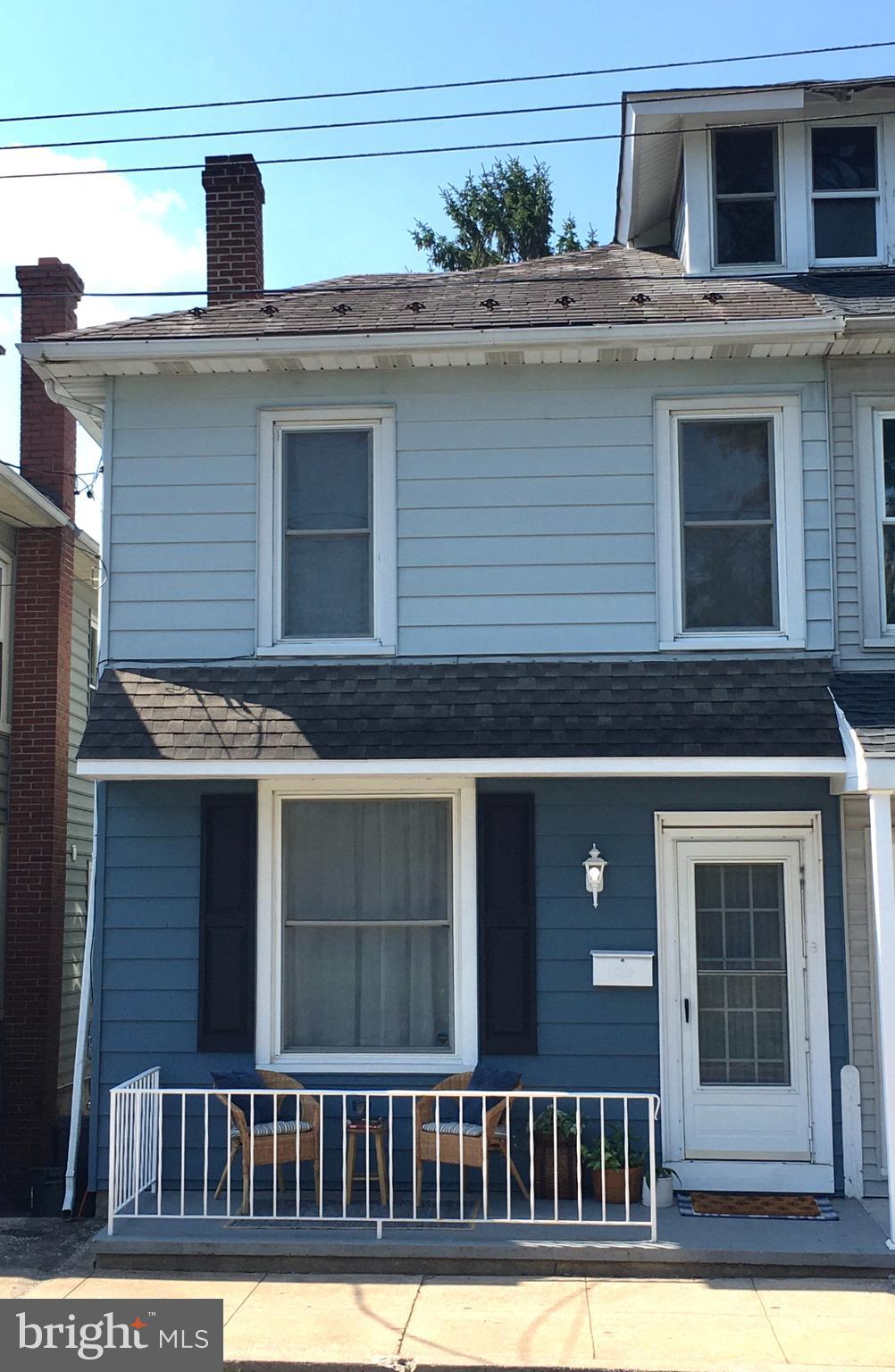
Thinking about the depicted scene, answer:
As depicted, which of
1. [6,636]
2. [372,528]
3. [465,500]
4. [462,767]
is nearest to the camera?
[462,767]

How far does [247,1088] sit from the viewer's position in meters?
8.49

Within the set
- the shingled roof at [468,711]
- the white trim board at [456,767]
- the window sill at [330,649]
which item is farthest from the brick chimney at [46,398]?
the white trim board at [456,767]

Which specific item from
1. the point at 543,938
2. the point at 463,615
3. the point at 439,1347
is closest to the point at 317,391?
the point at 463,615

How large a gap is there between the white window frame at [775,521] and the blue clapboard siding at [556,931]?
3.16 feet

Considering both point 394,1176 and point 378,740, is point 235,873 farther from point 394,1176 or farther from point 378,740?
point 394,1176

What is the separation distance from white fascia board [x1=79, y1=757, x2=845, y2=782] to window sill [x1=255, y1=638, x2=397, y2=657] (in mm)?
1026

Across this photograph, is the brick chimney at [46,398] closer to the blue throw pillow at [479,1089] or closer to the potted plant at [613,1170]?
the blue throw pillow at [479,1089]

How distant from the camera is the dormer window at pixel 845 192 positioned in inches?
407

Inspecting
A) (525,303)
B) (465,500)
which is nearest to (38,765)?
(465,500)

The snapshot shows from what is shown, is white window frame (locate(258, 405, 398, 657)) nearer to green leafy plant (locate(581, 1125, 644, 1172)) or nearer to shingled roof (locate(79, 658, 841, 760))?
shingled roof (locate(79, 658, 841, 760))

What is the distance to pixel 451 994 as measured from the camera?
896cm

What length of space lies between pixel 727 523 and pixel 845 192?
9.95 ft

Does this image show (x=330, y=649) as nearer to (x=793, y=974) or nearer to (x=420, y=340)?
(x=420, y=340)

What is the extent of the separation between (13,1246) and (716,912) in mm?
4729
